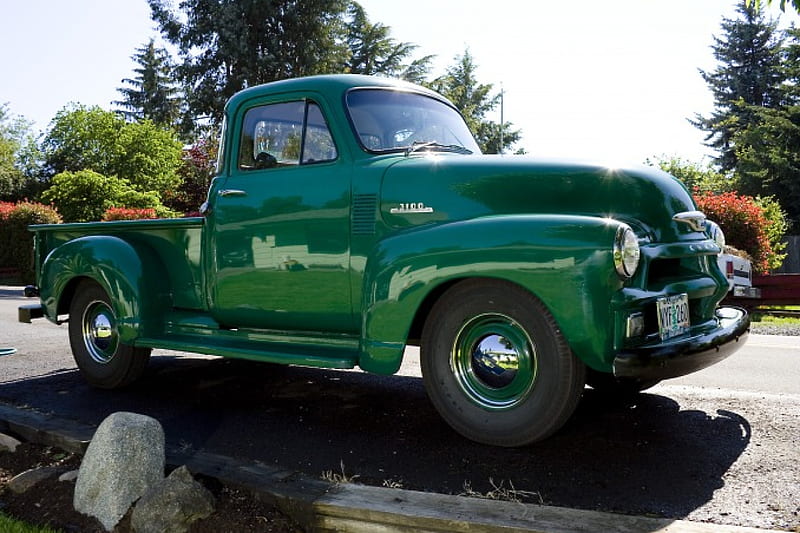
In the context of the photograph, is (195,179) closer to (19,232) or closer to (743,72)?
(19,232)

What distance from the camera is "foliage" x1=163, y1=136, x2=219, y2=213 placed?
29.0 meters

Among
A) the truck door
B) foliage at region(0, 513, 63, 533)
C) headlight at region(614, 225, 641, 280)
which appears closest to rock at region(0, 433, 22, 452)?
foliage at region(0, 513, 63, 533)

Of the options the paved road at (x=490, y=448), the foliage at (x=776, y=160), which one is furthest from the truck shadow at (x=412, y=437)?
the foliage at (x=776, y=160)

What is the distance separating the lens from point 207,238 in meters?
5.02

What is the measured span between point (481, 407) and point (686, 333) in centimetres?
114

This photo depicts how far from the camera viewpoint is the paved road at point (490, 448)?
3.06 meters

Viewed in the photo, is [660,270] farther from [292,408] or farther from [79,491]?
[79,491]

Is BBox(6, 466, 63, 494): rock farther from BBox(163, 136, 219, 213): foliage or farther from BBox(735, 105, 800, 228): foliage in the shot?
BBox(735, 105, 800, 228): foliage

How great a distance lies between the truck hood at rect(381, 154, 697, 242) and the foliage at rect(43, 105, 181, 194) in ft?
105

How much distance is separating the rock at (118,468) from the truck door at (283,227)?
1.32 m

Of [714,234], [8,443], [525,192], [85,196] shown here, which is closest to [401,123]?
[525,192]

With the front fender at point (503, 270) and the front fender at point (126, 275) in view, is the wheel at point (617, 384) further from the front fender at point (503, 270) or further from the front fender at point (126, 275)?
the front fender at point (126, 275)

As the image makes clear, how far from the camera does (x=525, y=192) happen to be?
3.88 m

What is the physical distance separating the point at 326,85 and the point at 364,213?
38.8 inches
